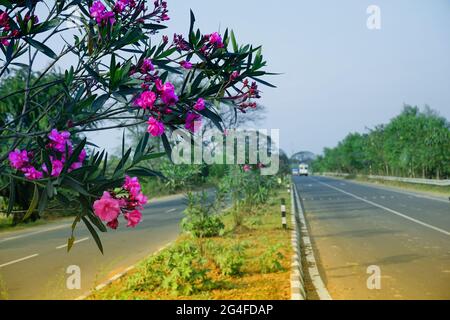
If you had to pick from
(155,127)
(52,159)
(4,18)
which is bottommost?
(52,159)

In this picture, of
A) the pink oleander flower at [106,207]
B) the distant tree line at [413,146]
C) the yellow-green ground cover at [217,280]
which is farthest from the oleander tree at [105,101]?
the distant tree line at [413,146]

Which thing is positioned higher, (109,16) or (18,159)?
(109,16)

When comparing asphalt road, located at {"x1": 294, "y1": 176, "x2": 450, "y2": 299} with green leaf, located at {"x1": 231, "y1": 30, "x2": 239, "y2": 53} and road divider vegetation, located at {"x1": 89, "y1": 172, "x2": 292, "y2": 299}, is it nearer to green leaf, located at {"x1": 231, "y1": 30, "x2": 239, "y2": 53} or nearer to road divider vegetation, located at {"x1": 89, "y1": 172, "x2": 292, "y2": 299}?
road divider vegetation, located at {"x1": 89, "y1": 172, "x2": 292, "y2": 299}

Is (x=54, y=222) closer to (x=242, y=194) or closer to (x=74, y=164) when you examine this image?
(x=242, y=194)

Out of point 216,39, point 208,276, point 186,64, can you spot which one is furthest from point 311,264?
point 216,39

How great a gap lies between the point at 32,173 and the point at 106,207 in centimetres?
39

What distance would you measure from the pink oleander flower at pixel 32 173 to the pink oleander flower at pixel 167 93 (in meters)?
0.70

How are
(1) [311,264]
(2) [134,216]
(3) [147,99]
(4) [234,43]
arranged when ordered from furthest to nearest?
1. (1) [311,264]
2. (4) [234,43]
3. (2) [134,216]
4. (3) [147,99]

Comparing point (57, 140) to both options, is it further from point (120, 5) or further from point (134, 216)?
point (120, 5)

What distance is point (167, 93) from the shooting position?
2346 mm

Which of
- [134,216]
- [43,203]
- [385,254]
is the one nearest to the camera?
[43,203]

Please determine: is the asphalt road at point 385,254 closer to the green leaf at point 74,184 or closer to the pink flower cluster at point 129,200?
the pink flower cluster at point 129,200

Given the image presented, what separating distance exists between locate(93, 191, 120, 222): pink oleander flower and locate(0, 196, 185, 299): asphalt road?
2.04 metres

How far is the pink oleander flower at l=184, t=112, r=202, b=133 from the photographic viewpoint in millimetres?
2469
